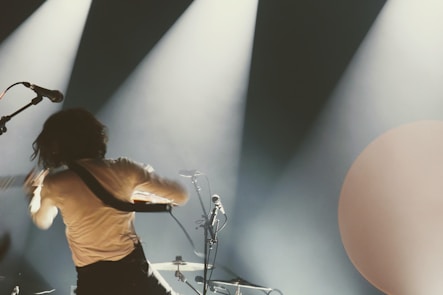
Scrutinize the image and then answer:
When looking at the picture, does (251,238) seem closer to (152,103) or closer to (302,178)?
(302,178)

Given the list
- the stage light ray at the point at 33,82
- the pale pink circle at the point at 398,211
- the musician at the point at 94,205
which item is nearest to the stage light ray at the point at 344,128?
the pale pink circle at the point at 398,211

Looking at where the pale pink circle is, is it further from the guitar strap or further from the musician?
the guitar strap

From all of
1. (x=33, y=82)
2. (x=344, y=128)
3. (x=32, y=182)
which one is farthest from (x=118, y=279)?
(x=33, y=82)

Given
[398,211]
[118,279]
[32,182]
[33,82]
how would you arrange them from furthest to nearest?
[33,82], [398,211], [32,182], [118,279]

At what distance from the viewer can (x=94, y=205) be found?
1.76 m

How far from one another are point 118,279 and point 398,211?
3261mm

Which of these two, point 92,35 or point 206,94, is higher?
point 92,35

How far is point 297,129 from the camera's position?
15.4 ft

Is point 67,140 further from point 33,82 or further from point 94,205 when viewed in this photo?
point 33,82

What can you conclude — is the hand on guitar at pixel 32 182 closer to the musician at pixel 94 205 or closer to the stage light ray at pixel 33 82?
the musician at pixel 94 205

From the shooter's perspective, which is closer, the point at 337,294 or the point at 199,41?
the point at 337,294

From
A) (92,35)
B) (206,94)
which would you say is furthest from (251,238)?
(92,35)

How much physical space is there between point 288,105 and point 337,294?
1.74 m

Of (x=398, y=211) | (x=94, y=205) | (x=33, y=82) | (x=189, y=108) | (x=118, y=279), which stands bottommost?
(x=118, y=279)
